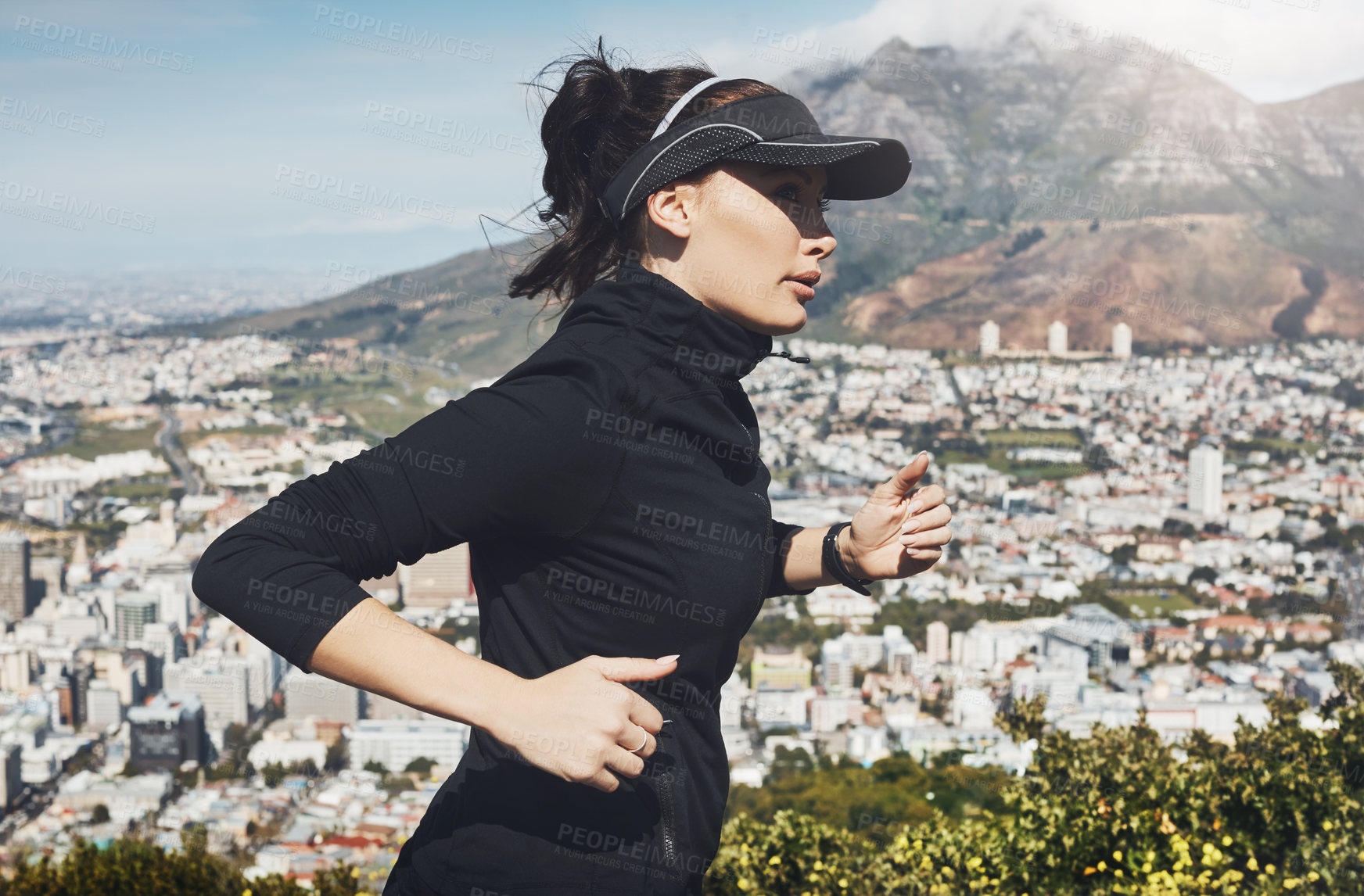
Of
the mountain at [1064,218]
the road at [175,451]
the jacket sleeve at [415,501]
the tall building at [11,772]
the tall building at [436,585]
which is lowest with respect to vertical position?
the tall building at [11,772]

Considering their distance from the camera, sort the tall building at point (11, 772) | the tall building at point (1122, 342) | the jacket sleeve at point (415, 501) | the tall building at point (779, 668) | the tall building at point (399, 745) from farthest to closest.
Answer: the tall building at point (1122, 342) → the tall building at point (779, 668) → the tall building at point (399, 745) → the tall building at point (11, 772) → the jacket sleeve at point (415, 501)

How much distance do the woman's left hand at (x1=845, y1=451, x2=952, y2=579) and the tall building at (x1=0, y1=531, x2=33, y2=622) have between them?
99.5ft

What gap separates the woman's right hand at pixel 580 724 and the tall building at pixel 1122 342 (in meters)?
53.2

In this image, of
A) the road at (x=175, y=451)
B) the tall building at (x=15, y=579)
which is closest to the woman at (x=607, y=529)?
the tall building at (x=15, y=579)

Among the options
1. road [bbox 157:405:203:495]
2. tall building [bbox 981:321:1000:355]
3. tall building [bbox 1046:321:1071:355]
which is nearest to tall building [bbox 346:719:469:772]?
road [bbox 157:405:203:495]

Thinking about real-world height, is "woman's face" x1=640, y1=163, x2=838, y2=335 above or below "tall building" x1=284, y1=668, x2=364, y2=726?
above

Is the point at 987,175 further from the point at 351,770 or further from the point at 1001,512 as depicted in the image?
the point at 351,770

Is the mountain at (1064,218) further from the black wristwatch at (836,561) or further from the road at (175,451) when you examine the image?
the black wristwatch at (836,561)

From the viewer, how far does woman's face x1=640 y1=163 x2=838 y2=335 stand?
34.5 inches

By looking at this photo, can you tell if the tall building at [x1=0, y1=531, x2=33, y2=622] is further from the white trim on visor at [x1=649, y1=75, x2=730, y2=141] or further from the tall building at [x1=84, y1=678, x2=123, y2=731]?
the white trim on visor at [x1=649, y1=75, x2=730, y2=141]

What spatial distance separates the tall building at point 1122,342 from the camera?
49719 mm

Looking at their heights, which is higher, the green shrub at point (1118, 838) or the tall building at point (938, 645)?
the green shrub at point (1118, 838)

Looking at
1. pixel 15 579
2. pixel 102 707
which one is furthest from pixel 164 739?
pixel 15 579

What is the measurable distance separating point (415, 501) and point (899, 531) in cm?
58
